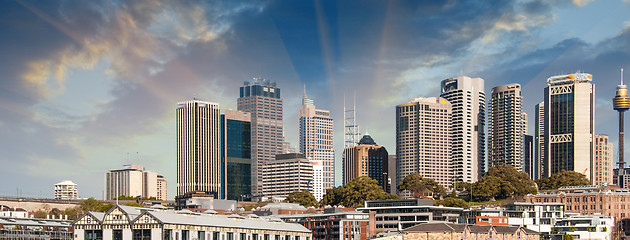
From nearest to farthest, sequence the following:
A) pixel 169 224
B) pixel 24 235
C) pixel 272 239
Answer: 1. pixel 169 224
2. pixel 272 239
3. pixel 24 235

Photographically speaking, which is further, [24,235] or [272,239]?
[24,235]

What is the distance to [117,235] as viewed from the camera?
553 feet

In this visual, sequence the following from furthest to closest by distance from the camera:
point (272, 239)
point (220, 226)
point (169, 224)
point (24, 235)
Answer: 1. point (24, 235)
2. point (272, 239)
3. point (220, 226)
4. point (169, 224)

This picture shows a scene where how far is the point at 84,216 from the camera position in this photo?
17162 centimetres

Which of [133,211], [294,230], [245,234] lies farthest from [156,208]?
[294,230]

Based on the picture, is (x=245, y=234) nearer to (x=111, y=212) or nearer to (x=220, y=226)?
A: (x=220, y=226)

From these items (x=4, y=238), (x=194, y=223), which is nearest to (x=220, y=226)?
(x=194, y=223)

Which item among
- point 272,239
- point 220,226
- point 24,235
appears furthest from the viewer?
point 24,235

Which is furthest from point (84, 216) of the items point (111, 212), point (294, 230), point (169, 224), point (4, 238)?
point (294, 230)

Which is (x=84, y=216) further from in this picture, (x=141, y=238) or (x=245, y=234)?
(x=245, y=234)

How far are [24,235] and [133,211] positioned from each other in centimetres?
4348

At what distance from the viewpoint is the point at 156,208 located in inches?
7077

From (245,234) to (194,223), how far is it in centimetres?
1487

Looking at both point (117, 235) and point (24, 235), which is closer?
point (117, 235)
